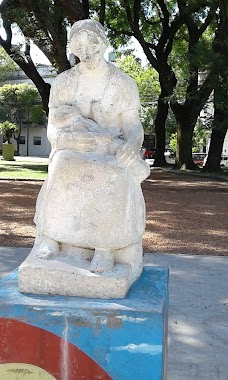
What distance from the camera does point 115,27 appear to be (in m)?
22.4

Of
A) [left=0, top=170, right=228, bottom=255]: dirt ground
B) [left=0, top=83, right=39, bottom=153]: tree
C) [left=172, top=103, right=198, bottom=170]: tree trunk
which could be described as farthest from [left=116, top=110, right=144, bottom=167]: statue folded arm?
[left=0, top=83, right=39, bottom=153]: tree

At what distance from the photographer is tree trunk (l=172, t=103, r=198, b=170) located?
22.3m

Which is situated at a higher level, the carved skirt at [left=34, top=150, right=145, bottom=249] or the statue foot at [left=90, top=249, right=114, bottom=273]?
the carved skirt at [left=34, top=150, right=145, bottom=249]

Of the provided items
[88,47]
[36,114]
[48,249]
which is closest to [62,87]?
[88,47]

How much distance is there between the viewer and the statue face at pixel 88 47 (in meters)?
3.06

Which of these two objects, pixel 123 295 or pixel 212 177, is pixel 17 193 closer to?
pixel 212 177

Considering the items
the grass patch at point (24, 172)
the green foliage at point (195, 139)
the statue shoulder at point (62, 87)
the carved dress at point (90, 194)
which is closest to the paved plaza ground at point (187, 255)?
the carved dress at point (90, 194)

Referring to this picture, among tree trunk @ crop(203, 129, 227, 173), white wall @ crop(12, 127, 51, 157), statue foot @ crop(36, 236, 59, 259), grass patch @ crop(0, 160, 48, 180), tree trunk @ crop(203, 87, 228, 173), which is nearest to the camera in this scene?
statue foot @ crop(36, 236, 59, 259)

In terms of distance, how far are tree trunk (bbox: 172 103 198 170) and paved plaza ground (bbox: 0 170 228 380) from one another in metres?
7.39

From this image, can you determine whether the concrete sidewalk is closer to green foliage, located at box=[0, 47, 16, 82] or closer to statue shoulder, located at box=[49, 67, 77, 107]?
statue shoulder, located at box=[49, 67, 77, 107]

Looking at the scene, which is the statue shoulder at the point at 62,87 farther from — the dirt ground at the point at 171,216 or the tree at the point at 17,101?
the tree at the point at 17,101

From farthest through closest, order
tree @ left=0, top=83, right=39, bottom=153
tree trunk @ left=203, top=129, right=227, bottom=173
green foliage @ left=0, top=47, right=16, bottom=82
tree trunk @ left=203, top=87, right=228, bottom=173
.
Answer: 1. tree @ left=0, top=83, right=39, bottom=153
2. green foliage @ left=0, top=47, right=16, bottom=82
3. tree trunk @ left=203, top=129, right=227, bottom=173
4. tree trunk @ left=203, top=87, right=228, bottom=173

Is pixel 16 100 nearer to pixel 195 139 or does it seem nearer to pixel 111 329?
pixel 195 139

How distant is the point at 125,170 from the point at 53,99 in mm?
678
